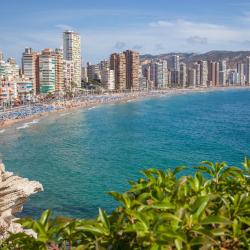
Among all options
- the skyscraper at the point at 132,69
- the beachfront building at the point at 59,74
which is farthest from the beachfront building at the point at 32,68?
the skyscraper at the point at 132,69

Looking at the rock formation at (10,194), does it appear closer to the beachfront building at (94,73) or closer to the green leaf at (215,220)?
the green leaf at (215,220)

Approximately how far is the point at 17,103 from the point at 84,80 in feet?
227

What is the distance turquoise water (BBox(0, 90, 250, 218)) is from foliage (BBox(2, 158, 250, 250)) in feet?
57.2

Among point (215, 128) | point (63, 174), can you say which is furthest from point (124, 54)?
point (63, 174)

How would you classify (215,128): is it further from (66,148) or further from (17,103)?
(17,103)

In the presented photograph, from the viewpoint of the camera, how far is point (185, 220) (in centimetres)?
424

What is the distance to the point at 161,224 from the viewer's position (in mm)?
4195

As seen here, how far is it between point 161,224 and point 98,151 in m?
39.5

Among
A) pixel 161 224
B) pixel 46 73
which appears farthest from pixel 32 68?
pixel 161 224

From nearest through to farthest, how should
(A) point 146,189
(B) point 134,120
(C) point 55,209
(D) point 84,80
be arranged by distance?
(A) point 146,189, (C) point 55,209, (B) point 134,120, (D) point 84,80

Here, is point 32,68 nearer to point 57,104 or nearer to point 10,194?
point 57,104

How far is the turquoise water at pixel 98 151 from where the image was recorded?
26.3 m

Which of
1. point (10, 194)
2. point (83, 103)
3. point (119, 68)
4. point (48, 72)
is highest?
point (119, 68)

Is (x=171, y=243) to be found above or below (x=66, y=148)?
above
